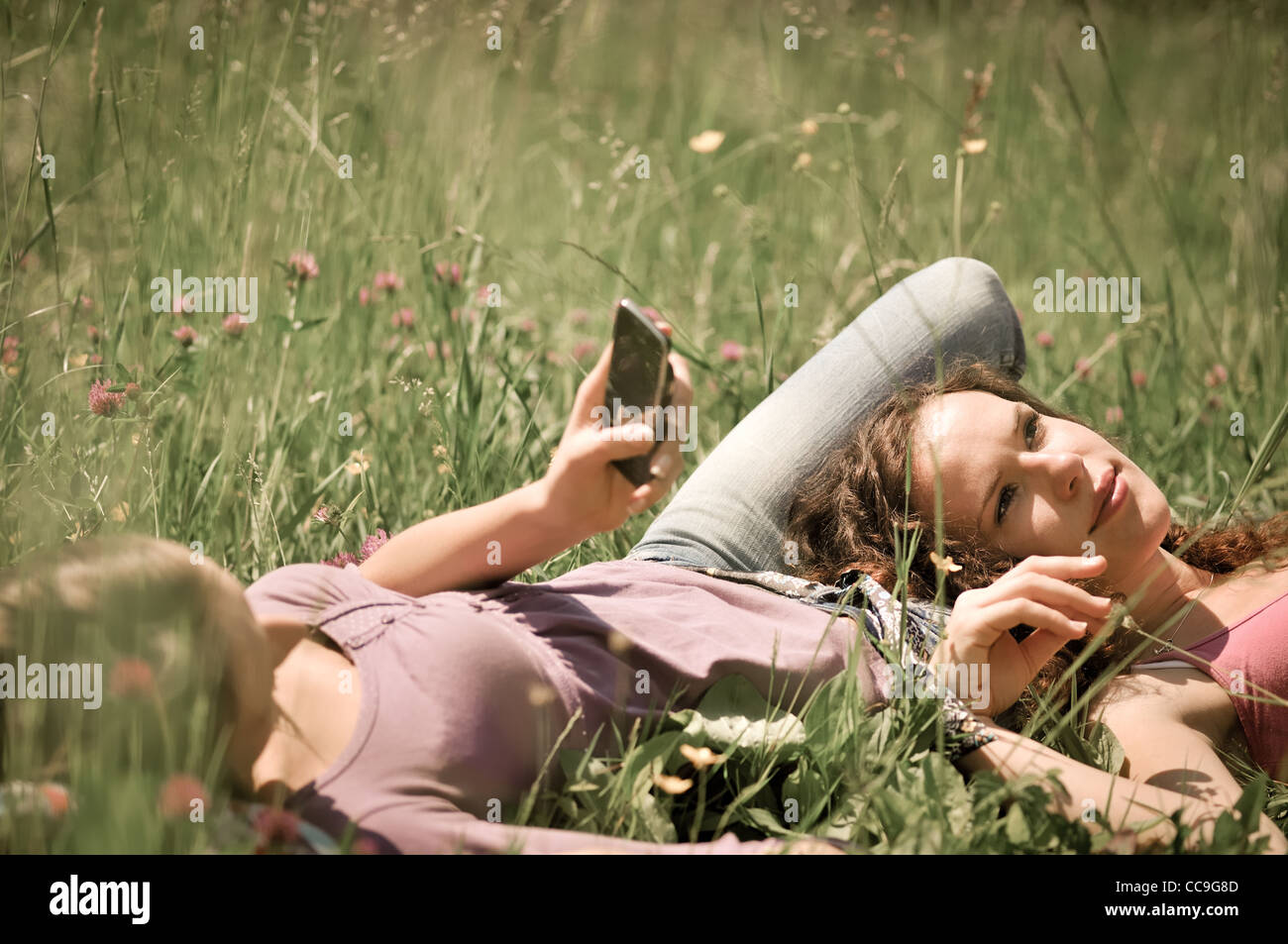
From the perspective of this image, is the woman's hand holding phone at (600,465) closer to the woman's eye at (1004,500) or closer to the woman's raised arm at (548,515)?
the woman's raised arm at (548,515)

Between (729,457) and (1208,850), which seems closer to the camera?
(1208,850)

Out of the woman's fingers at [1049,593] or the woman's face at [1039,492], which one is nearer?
the woman's fingers at [1049,593]

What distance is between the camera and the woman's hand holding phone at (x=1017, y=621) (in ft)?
5.00

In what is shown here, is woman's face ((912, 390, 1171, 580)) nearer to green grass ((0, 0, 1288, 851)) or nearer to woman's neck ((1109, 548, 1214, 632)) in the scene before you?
woman's neck ((1109, 548, 1214, 632))

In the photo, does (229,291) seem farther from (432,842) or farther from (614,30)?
(614,30)

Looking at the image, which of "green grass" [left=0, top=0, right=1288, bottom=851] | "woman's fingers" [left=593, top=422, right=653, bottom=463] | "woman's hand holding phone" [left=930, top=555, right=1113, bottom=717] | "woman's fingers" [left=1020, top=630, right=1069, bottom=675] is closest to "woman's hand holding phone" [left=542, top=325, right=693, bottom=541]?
"woman's fingers" [left=593, top=422, right=653, bottom=463]

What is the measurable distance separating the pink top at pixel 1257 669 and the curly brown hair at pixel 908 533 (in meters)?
0.12

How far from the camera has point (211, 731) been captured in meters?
1.19

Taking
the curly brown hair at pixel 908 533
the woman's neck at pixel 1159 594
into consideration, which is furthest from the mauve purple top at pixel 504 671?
the woman's neck at pixel 1159 594

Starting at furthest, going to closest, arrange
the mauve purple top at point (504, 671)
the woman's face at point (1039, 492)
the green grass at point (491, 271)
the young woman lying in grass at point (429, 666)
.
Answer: the woman's face at point (1039, 492), the green grass at point (491, 271), the mauve purple top at point (504, 671), the young woman lying in grass at point (429, 666)

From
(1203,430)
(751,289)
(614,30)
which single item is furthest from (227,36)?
(614,30)

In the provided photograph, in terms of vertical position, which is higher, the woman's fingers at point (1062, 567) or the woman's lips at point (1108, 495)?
the woman's lips at point (1108, 495)
